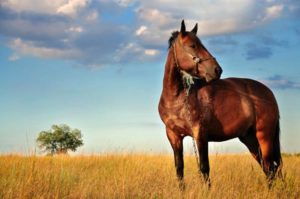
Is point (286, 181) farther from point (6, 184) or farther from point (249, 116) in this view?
point (6, 184)

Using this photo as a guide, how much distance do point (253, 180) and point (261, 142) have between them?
880 mm

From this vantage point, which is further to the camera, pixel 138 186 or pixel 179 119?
pixel 138 186

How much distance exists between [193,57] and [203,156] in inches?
69.7

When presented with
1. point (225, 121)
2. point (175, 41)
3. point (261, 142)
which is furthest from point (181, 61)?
point (261, 142)

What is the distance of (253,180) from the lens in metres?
9.16

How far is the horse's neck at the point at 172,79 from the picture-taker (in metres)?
7.76

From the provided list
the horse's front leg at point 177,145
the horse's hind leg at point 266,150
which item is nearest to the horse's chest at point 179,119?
the horse's front leg at point 177,145

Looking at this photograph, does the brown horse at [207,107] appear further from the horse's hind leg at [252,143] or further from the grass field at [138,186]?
the grass field at [138,186]

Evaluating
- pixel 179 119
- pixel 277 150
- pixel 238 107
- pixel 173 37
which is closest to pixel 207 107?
pixel 179 119

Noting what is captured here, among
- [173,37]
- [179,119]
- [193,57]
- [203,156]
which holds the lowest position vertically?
[203,156]

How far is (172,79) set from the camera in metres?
7.79

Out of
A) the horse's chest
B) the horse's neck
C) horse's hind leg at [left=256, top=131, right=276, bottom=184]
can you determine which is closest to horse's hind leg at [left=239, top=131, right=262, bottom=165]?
horse's hind leg at [left=256, top=131, right=276, bottom=184]

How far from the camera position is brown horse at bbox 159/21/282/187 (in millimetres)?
7516

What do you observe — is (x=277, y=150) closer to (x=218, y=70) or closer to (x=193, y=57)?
(x=218, y=70)
